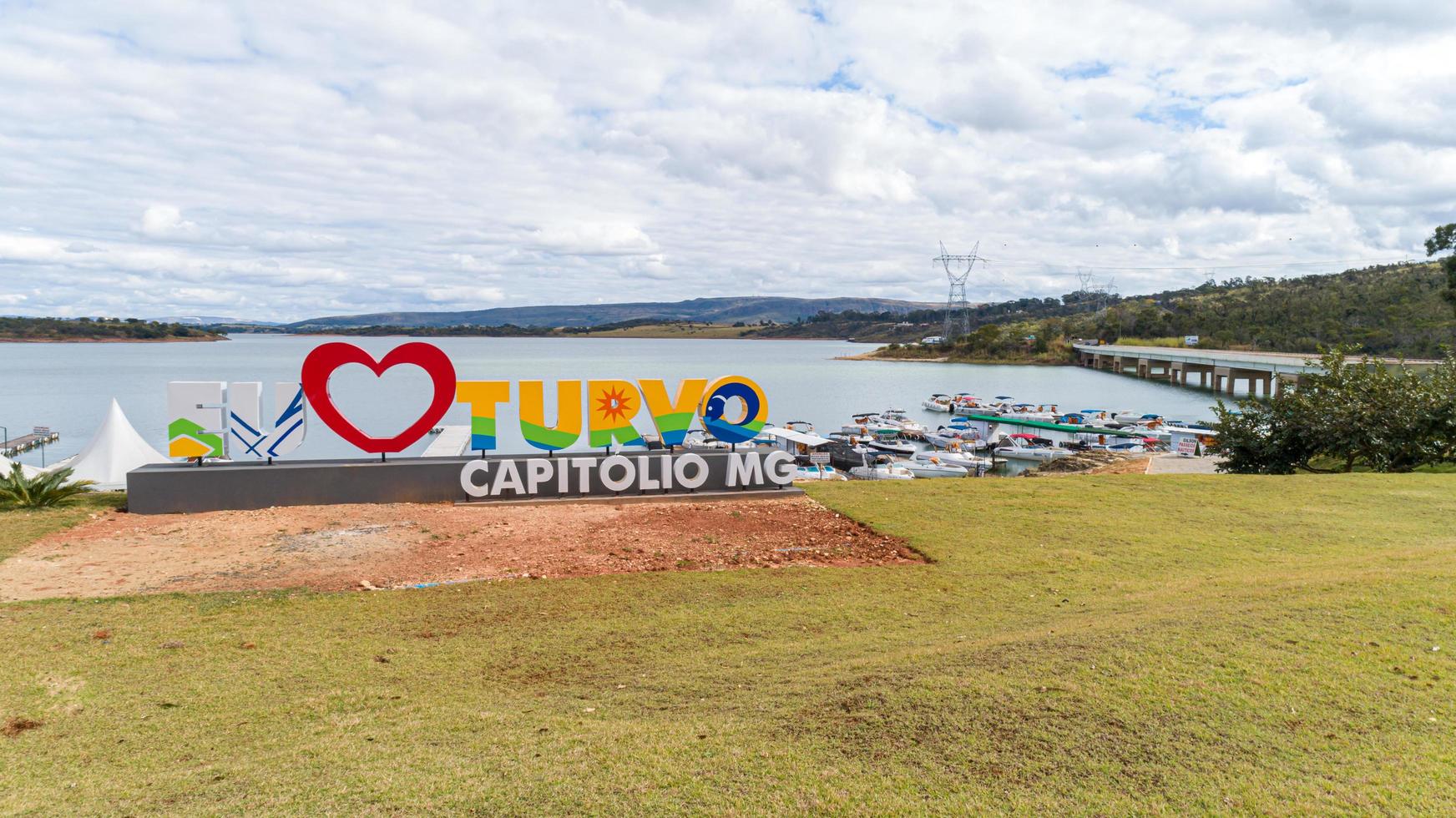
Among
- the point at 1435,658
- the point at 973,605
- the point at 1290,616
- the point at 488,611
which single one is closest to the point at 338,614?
the point at 488,611

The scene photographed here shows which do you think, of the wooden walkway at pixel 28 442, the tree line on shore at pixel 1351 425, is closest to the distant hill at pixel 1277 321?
the tree line on shore at pixel 1351 425

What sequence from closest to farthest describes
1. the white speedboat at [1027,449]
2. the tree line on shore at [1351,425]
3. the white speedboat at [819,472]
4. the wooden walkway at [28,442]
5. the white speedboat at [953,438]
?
the tree line on shore at [1351,425], the white speedboat at [819,472], the wooden walkway at [28,442], the white speedboat at [1027,449], the white speedboat at [953,438]

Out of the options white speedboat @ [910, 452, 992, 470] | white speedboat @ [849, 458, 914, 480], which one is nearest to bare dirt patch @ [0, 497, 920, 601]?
white speedboat @ [849, 458, 914, 480]

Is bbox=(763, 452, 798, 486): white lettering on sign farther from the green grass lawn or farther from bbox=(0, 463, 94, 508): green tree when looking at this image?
bbox=(0, 463, 94, 508): green tree

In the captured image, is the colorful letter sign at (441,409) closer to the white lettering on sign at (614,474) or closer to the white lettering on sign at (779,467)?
the white lettering on sign at (614,474)

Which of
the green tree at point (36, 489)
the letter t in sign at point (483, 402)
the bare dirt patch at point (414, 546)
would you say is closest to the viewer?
the bare dirt patch at point (414, 546)

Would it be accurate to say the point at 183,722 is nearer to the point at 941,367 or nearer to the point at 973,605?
the point at 973,605

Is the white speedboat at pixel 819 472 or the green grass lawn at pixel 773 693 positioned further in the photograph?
the white speedboat at pixel 819 472
